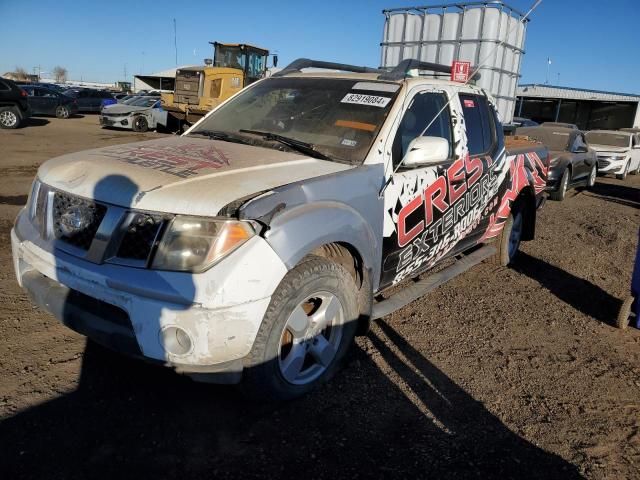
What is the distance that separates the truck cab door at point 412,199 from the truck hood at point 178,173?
46 centimetres

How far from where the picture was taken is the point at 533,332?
4066 millimetres

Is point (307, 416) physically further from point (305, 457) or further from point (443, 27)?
point (443, 27)

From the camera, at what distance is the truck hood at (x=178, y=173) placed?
7.71 feet

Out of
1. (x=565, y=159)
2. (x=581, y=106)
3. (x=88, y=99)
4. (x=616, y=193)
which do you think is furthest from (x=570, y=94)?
(x=88, y=99)

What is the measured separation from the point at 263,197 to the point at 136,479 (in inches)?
54.4

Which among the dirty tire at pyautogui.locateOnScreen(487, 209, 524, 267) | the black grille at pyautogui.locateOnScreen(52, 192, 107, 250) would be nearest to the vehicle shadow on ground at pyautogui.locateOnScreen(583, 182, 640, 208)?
the dirty tire at pyautogui.locateOnScreen(487, 209, 524, 267)

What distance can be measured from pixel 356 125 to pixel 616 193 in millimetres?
11956

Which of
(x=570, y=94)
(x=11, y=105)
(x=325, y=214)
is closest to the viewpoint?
(x=325, y=214)

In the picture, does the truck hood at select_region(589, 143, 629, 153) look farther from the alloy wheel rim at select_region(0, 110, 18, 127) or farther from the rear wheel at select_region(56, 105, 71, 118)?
the rear wheel at select_region(56, 105, 71, 118)

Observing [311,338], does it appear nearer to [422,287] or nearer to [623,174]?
[422,287]

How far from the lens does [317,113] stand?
11.7 ft

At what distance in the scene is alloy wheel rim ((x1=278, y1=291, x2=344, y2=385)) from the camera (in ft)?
8.77

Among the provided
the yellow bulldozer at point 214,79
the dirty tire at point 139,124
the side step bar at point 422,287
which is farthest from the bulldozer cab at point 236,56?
the side step bar at point 422,287

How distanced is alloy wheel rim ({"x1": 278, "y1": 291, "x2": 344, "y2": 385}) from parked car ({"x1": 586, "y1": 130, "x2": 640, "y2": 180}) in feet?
50.2
